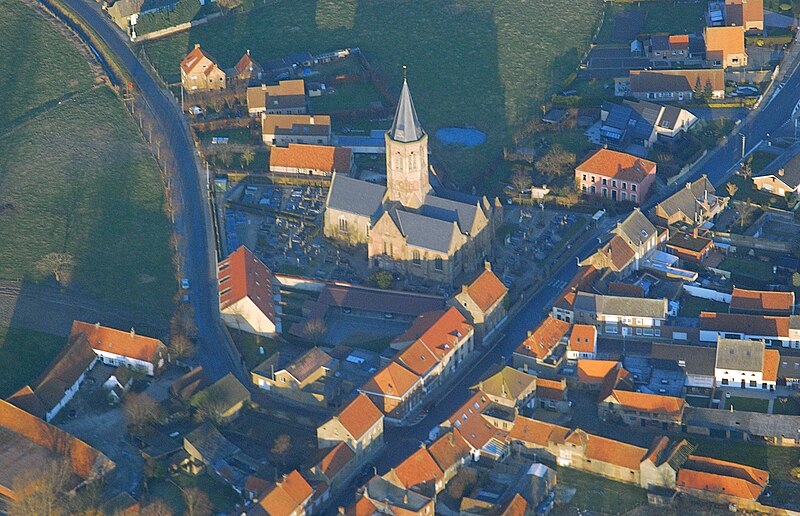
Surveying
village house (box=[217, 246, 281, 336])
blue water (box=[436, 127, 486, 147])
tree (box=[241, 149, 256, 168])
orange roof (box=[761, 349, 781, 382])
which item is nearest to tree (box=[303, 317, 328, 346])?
village house (box=[217, 246, 281, 336])

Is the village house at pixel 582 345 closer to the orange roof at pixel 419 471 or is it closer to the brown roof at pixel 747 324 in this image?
the brown roof at pixel 747 324

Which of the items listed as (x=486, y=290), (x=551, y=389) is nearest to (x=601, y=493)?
(x=551, y=389)

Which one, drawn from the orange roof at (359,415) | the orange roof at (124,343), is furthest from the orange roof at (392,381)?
the orange roof at (124,343)

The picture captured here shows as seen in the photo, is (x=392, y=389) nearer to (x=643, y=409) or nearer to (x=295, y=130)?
(x=643, y=409)

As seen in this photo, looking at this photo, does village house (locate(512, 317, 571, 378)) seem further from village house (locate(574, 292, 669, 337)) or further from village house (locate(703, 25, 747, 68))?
village house (locate(703, 25, 747, 68))

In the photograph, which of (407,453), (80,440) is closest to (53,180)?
(80,440)
